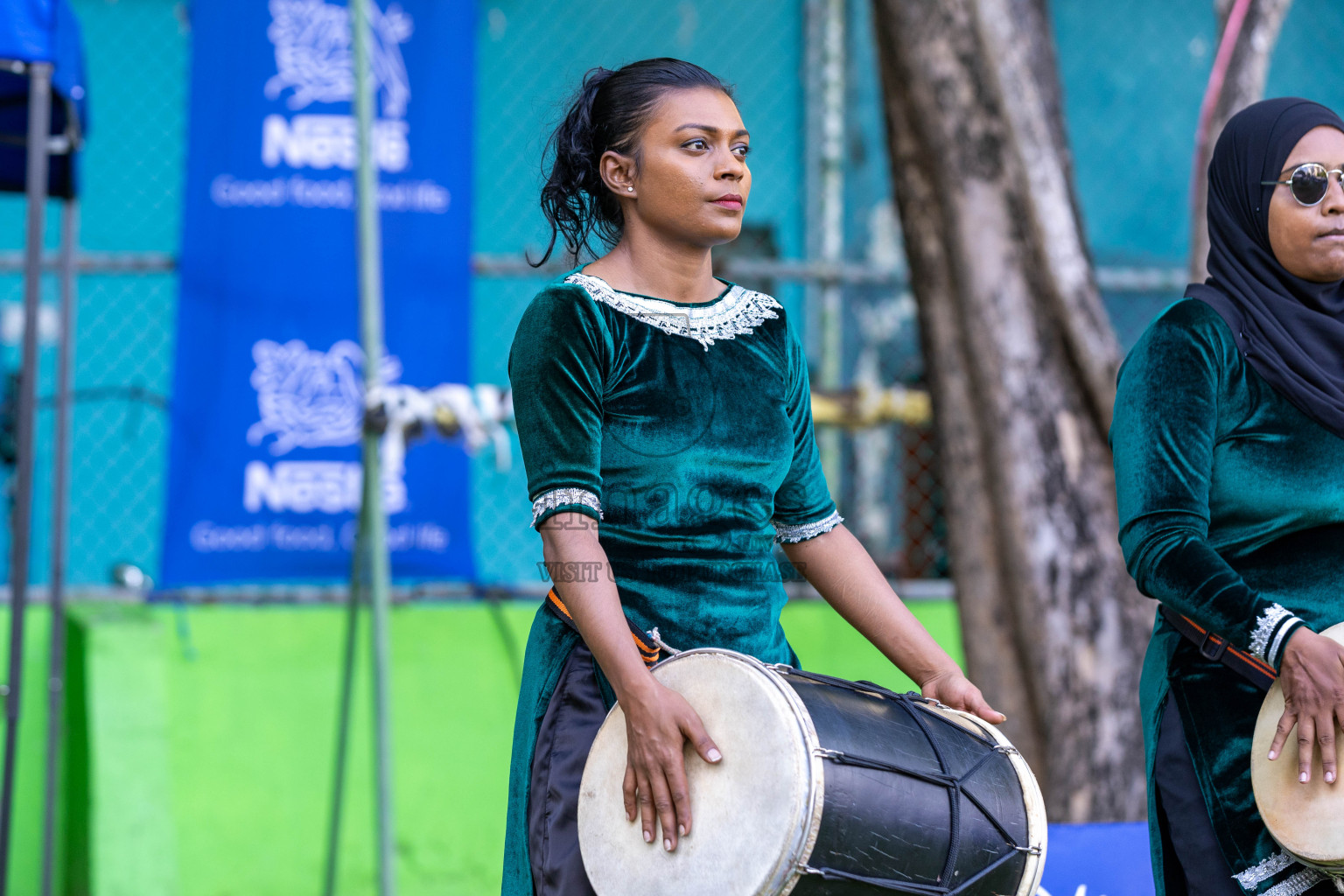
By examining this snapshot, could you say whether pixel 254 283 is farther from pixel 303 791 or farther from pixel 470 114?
pixel 303 791

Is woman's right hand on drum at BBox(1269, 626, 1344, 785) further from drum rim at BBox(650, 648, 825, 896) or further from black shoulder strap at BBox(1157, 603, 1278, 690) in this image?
drum rim at BBox(650, 648, 825, 896)

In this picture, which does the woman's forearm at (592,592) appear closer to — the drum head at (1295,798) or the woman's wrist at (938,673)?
the woman's wrist at (938,673)

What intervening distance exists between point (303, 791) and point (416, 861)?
1.45 feet

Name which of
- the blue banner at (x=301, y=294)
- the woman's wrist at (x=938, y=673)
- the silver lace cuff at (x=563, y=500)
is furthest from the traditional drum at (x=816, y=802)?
the blue banner at (x=301, y=294)

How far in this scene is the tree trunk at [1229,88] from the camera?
12.2 ft

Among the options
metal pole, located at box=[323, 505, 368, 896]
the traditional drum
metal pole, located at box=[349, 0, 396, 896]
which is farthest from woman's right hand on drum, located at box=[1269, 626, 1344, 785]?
metal pole, located at box=[323, 505, 368, 896]

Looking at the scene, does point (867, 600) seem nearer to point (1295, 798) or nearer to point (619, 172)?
point (1295, 798)

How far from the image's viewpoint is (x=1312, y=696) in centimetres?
191

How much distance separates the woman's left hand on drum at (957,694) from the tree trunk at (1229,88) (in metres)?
2.04

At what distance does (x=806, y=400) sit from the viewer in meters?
2.17

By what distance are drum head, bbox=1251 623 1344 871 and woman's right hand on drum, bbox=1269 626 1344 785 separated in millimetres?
16

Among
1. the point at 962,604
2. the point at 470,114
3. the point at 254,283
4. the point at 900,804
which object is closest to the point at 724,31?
the point at 470,114

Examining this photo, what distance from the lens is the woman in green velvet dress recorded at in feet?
6.28

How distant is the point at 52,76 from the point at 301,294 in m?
1.30
